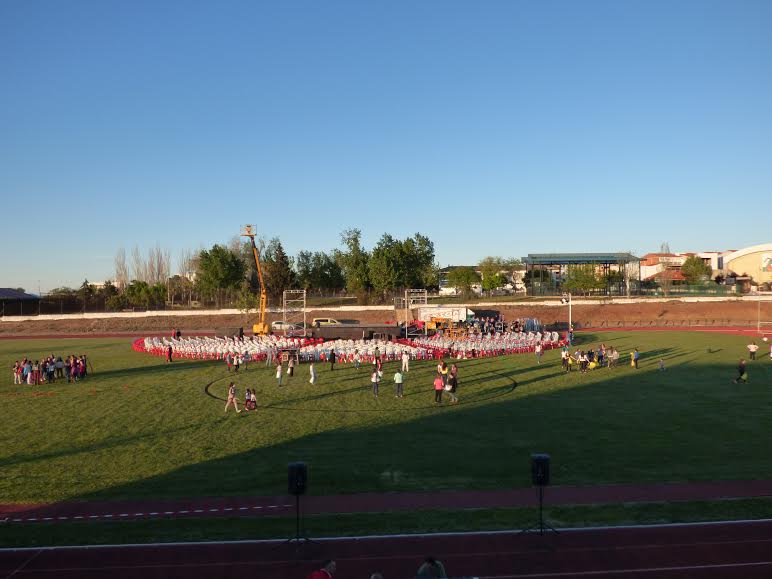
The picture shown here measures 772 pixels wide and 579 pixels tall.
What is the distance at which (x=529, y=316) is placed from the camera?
69.2 m

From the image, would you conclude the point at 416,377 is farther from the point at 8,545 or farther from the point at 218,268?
the point at 218,268

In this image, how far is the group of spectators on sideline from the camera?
2939cm

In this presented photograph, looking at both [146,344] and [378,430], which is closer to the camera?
[378,430]

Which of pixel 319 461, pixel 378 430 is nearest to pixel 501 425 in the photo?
pixel 378 430

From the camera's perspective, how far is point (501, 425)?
1944 centimetres

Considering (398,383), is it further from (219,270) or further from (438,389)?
(219,270)

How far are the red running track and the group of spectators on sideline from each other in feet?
70.8

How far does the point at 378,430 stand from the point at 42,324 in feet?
210

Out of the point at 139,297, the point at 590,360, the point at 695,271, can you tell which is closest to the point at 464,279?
the point at 695,271

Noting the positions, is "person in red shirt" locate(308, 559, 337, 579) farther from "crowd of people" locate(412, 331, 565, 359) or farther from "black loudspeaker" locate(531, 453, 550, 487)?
"crowd of people" locate(412, 331, 565, 359)

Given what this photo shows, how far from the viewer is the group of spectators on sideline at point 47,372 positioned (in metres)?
29.4

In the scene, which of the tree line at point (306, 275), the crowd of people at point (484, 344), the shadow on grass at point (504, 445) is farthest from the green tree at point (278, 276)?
the shadow on grass at point (504, 445)

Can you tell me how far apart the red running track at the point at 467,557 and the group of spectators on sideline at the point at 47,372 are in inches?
849

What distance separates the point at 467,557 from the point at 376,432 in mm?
8582
